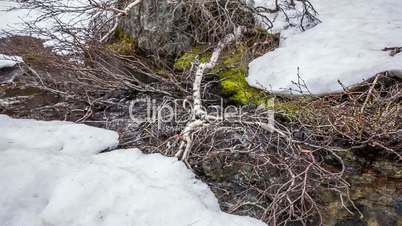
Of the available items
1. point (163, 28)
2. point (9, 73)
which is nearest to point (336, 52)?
point (163, 28)

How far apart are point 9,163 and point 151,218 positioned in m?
1.26

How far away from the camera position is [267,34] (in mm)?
6707

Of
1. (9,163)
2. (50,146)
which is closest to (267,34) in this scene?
(50,146)

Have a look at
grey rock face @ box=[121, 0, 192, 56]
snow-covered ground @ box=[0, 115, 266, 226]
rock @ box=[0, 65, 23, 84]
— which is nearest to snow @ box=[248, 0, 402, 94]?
grey rock face @ box=[121, 0, 192, 56]

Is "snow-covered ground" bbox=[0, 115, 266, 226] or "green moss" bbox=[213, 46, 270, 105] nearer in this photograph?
"snow-covered ground" bbox=[0, 115, 266, 226]

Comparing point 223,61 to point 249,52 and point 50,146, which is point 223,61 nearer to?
point 249,52

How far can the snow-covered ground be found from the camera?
9.31 ft

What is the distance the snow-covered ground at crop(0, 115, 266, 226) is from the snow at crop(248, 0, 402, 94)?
210cm

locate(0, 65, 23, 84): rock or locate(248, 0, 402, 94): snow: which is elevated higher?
locate(248, 0, 402, 94): snow

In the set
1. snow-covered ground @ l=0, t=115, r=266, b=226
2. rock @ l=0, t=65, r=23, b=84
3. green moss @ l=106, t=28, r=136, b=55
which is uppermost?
green moss @ l=106, t=28, r=136, b=55

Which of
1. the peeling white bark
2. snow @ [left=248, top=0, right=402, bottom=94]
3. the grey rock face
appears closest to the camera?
the peeling white bark

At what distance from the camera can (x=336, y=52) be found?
5.46 metres

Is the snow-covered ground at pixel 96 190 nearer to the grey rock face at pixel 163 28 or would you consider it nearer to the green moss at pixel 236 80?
the green moss at pixel 236 80

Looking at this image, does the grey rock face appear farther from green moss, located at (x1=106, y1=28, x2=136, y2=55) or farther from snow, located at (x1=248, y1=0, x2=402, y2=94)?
Result: snow, located at (x1=248, y1=0, x2=402, y2=94)
